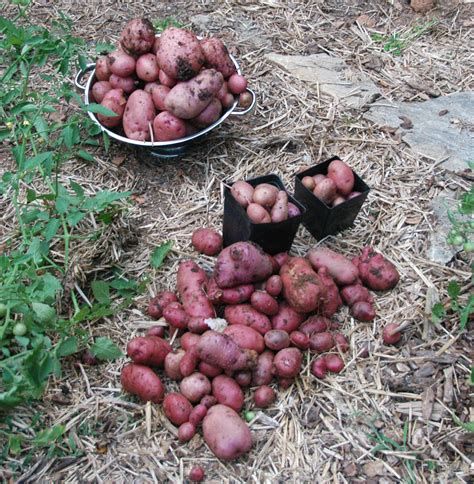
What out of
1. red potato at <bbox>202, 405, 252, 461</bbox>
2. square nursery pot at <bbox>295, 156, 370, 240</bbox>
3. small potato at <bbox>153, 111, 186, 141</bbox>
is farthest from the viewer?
small potato at <bbox>153, 111, 186, 141</bbox>

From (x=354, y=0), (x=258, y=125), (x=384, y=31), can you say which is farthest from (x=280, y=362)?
(x=354, y=0)

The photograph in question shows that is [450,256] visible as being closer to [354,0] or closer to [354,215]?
[354,215]

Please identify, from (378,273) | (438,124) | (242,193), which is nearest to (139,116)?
(242,193)

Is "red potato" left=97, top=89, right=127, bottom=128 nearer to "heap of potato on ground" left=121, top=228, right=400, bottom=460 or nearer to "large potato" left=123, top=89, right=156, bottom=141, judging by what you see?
"large potato" left=123, top=89, right=156, bottom=141

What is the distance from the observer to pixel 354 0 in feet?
13.5

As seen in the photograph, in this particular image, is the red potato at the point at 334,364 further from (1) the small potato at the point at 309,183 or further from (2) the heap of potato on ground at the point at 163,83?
(2) the heap of potato on ground at the point at 163,83

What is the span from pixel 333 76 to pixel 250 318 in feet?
6.68

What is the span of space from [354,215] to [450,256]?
0.49 m

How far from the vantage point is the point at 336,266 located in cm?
230

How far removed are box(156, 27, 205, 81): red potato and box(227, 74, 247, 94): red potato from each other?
0.25 m

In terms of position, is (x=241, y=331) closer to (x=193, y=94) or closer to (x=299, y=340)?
(x=299, y=340)

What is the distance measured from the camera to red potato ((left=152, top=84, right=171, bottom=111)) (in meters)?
2.60

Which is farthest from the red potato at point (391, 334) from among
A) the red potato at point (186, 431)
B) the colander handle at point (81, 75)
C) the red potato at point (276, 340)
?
the colander handle at point (81, 75)

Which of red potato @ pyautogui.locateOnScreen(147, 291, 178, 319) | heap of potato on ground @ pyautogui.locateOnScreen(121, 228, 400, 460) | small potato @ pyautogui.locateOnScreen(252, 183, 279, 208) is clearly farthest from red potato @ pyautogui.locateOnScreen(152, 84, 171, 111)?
red potato @ pyautogui.locateOnScreen(147, 291, 178, 319)
